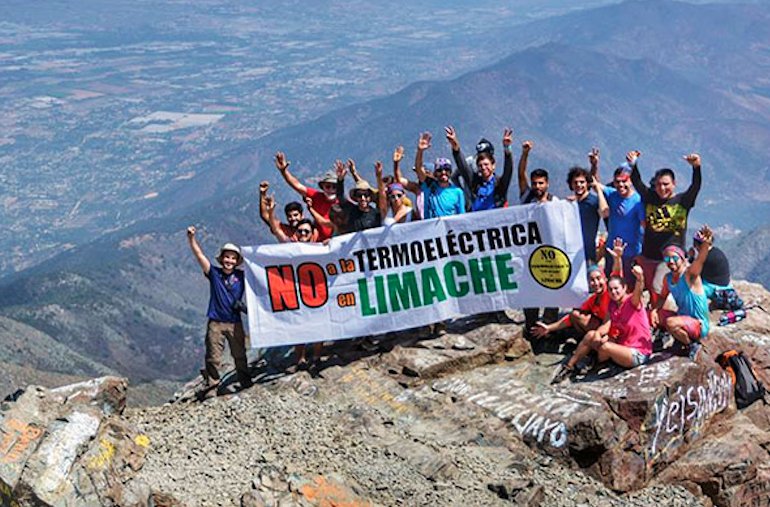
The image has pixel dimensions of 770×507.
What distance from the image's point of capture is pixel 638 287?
1377cm

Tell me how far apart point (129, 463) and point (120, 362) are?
133 metres

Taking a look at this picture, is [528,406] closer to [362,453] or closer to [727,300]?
[362,453]

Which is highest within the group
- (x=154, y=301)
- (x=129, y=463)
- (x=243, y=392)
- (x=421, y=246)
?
(x=421, y=246)

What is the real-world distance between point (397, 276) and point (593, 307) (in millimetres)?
3835

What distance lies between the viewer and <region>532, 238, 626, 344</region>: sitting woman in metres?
14.6

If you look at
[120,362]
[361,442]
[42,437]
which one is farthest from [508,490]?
[120,362]

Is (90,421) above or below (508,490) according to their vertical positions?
above

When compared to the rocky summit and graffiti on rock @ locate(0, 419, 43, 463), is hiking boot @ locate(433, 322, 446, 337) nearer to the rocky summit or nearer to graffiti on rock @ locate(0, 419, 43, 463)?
the rocky summit

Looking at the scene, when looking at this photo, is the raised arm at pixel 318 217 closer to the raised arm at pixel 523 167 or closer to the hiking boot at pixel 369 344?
the hiking boot at pixel 369 344

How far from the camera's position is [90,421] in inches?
485

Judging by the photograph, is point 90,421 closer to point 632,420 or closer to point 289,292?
point 289,292

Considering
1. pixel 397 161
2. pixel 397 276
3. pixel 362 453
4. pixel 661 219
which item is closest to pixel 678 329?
pixel 661 219

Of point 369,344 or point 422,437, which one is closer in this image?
point 422,437

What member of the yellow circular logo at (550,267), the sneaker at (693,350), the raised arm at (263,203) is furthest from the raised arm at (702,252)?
the raised arm at (263,203)
